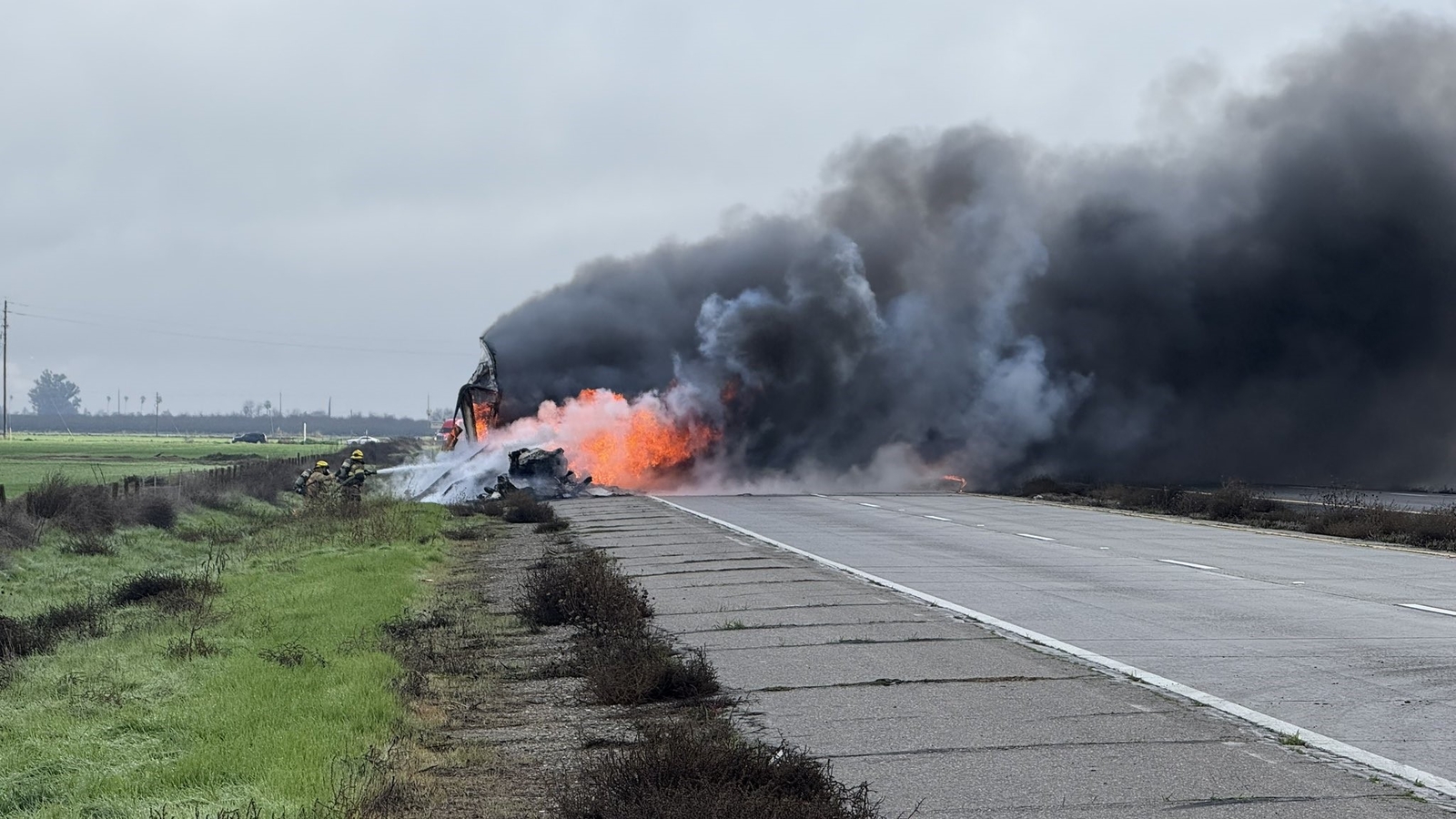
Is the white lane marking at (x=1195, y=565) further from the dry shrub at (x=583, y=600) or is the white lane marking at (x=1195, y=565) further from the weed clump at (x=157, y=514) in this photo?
the weed clump at (x=157, y=514)

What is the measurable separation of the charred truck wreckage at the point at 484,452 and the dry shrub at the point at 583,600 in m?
23.2

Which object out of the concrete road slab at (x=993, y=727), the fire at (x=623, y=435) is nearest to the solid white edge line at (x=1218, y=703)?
the concrete road slab at (x=993, y=727)

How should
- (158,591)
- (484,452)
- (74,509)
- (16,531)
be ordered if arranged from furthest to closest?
(484,452)
(74,509)
(16,531)
(158,591)

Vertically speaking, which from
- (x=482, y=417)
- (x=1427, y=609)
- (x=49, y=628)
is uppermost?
(x=482, y=417)

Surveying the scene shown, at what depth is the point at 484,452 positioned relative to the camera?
43.8 m

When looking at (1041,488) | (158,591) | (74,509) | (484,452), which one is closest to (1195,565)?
(158,591)

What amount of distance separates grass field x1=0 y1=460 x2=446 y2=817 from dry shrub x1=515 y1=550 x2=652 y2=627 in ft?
5.18

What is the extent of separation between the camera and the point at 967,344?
162 feet

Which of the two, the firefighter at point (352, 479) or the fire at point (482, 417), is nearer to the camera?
the firefighter at point (352, 479)

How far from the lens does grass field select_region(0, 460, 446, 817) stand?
7.09 metres

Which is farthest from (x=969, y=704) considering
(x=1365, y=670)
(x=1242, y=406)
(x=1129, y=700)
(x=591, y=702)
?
(x=1242, y=406)

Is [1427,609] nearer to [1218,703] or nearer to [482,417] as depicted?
[1218,703]

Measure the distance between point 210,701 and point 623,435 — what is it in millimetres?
34204

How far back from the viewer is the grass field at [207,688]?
7094 mm
